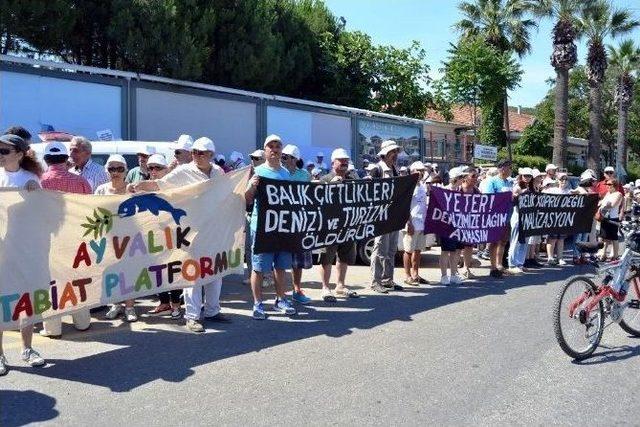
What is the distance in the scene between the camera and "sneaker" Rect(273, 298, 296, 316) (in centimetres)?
774

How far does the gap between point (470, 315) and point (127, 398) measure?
434 cm

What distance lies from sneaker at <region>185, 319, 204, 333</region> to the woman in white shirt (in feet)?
2.10

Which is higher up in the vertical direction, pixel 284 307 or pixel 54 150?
pixel 54 150

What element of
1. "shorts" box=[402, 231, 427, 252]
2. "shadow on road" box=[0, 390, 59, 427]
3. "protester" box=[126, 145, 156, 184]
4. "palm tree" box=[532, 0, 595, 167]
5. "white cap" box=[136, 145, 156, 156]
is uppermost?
"palm tree" box=[532, 0, 595, 167]

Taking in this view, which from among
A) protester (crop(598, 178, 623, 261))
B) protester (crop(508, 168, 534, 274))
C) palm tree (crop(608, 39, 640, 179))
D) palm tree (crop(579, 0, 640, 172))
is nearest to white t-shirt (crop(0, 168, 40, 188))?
protester (crop(508, 168, 534, 274))

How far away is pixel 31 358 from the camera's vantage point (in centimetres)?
559

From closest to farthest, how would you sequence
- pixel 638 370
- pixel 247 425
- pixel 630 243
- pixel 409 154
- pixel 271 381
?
pixel 247 425 < pixel 271 381 < pixel 638 370 < pixel 630 243 < pixel 409 154

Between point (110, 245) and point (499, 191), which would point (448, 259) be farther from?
point (110, 245)

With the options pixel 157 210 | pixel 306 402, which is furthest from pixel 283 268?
pixel 306 402

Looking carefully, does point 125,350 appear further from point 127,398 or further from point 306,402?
point 306,402

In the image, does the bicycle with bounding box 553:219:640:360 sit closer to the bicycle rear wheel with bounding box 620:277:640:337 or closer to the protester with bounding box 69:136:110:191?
the bicycle rear wheel with bounding box 620:277:640:337

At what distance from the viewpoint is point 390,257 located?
31.4 ft

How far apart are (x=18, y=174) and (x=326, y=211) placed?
3782 millimetres

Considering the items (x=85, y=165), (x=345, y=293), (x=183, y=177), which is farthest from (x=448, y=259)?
(x=85, y=165)
